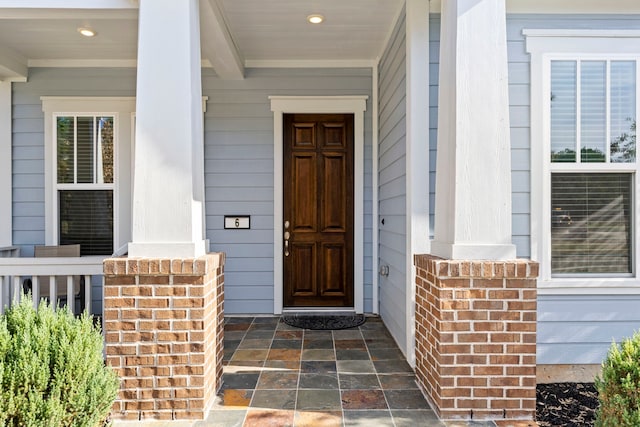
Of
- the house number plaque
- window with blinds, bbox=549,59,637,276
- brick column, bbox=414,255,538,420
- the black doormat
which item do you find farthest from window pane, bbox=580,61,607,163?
the house number plaque

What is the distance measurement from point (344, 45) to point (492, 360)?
3.16m

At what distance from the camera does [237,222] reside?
14.8 feet

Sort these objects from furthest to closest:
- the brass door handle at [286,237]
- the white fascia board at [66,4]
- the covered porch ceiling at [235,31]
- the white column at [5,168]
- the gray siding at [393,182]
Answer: the brass door handle at [286,237], the white column at [5,168], the gray siding at [393,182], the covered porch ceiling at [235,31], the white fascia board at [66,4]

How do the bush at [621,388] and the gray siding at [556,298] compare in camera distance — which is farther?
the gray siding at [556,298]

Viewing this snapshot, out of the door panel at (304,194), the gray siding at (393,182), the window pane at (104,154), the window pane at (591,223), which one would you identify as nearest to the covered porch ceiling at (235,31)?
the gray siding at (393,182)

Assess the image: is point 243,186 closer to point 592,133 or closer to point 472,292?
point 472,292

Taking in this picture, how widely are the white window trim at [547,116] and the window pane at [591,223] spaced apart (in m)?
0.06

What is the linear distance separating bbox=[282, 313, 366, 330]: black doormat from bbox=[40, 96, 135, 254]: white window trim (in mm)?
2007

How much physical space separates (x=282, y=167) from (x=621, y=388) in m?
3.56

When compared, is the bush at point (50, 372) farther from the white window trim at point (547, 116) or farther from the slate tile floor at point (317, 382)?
the white window trim at point (547, 116)

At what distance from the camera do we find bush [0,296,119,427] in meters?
1.62

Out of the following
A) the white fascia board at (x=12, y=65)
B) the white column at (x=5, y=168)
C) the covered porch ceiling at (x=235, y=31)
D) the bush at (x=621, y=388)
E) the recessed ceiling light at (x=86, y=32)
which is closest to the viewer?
the bush at (x=621, y=388)

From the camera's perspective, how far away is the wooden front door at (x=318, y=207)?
463 centimetres

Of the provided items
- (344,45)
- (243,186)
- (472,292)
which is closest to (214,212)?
(243,186)
